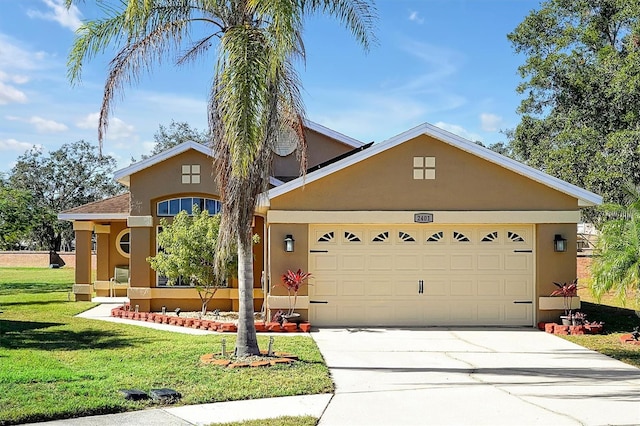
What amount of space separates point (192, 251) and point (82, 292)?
24.1 feet

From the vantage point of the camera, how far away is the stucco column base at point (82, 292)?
21.2 m

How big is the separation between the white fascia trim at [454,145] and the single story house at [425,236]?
0.08 ft

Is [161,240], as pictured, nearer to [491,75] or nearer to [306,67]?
[306,67]

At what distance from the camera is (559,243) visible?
15.0 meters

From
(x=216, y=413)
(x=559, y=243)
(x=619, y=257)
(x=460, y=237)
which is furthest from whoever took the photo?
(x=460, y=237)

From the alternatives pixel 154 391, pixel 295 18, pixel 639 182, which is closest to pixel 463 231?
pixel 295 18

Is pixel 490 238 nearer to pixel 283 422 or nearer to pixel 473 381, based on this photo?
pixel 473 381

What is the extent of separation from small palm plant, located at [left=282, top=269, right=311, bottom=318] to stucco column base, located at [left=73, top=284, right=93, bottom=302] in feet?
30.1

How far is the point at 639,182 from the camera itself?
75.4ft

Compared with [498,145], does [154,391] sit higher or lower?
lower

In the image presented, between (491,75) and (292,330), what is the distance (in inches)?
429

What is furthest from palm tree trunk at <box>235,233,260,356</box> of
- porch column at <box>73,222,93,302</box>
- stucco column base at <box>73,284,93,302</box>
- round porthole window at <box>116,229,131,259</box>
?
round porthole window at <box>116,229,131,259</box>

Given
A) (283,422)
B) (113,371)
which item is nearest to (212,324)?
(113,371)

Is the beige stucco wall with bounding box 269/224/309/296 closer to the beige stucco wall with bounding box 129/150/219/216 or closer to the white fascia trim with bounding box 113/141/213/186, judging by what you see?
the beige stucco wall with bounding box 129/150/219/216
